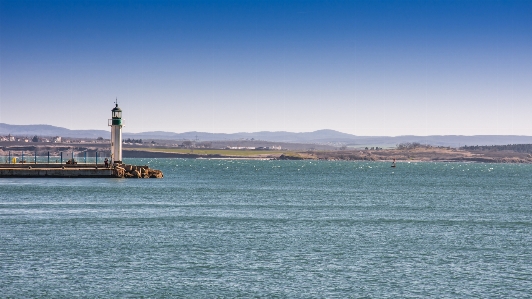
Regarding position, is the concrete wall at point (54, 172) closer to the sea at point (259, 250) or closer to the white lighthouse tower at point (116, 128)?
the white lighthouse tower at point (116, 128)

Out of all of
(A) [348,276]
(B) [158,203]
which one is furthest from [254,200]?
(A) [348,276]

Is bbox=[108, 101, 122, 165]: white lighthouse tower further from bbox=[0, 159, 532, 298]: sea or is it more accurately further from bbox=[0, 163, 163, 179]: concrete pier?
bbox=[0, 159, 532, 298]: sea

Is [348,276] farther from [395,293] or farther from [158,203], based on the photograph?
[158,203]

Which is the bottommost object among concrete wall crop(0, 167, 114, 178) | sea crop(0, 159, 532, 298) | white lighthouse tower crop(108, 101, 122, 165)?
sea crop(0, 159, 532, 298)

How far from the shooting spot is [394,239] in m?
34.8

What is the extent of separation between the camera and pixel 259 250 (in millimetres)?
30922

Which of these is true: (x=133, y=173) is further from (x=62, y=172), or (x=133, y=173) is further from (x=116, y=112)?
(x=62, y=172)

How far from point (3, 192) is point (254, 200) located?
2118 cm

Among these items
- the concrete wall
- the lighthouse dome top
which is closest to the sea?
Answer: the concrete wall

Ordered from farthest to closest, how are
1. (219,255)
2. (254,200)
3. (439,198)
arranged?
(439,198), (254,200), (219,255)

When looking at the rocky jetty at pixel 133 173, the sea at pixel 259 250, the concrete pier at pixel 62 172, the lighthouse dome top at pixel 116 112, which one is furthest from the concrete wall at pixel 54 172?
the sea at pixel 259 250

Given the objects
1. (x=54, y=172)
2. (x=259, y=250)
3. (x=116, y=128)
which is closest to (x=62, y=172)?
(x=54, y=172)

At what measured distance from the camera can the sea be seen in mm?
24031

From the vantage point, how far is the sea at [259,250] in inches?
946
